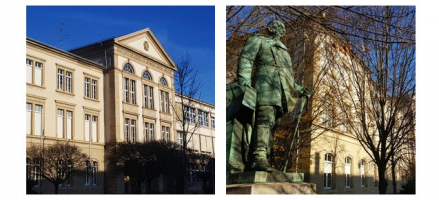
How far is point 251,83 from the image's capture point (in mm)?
5848

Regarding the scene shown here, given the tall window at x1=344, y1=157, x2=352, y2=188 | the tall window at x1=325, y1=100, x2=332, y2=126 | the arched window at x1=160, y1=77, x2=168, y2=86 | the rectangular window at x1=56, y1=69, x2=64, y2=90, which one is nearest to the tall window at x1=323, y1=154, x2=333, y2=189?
the tall window at x1=344, y1=157, x2=352, y2=188

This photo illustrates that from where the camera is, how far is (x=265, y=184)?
5172 millimetres

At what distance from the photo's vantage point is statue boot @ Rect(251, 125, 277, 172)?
548 cm

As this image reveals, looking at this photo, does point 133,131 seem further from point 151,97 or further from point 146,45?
point 146,45

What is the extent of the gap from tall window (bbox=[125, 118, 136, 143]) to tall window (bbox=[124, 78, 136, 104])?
1.09 ft

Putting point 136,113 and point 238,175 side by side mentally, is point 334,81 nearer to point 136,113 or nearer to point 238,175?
point 136,113

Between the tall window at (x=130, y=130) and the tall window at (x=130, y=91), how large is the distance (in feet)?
1.09

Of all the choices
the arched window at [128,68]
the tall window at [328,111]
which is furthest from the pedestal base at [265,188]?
the tall window at [328,111]

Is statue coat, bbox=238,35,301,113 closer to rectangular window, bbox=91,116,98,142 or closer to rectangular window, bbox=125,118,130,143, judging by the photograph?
rectangular window, bbox=125,118,130,143

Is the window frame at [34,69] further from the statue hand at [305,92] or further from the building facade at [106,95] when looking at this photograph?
the statue hand at [305,92]

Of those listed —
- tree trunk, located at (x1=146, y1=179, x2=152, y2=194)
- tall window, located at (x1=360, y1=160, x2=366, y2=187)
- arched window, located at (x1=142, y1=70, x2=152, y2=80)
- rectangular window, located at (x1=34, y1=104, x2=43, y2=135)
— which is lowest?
tall window, located at (x1=360, y1=160, x2=366, y2=187)

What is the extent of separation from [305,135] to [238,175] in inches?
354

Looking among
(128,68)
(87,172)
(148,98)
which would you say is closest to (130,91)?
(148,98)
